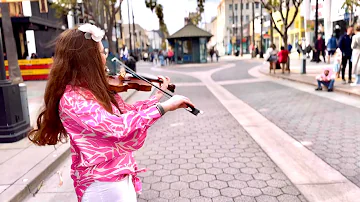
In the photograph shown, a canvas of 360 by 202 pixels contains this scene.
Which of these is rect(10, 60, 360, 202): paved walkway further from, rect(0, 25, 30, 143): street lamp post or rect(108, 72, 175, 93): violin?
rect(0, 25, 30, 143): street lamp post

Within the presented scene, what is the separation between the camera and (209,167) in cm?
434

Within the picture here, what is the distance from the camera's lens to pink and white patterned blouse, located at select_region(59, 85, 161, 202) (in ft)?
5.15

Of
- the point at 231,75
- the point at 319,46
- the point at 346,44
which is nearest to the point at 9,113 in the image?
the point at 346,44

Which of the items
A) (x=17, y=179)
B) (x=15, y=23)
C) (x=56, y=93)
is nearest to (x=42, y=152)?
(x=17, y=179)

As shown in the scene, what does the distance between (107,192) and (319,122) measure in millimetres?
5783

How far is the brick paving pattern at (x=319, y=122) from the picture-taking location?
14.8 feet

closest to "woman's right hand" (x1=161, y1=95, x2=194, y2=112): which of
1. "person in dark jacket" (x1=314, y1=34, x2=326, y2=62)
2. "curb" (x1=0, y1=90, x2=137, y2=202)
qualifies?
"curb" (x1=0, y1=90, x2=137, y2=202)

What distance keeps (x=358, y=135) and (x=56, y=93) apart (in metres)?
5.31

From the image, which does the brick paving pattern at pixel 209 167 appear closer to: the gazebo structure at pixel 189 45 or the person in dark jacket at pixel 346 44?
the person in dark jacket at pixel 346 44

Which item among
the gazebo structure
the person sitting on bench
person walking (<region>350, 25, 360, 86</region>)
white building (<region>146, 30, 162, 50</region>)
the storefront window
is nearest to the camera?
person walking (<region>350, 25, 360, 86</region>)

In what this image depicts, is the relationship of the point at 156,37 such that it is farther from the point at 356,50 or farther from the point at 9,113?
the point at 9,113

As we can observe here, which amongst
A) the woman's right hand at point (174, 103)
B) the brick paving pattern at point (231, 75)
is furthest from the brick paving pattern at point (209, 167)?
the brick paving pattern at point (231, 75)

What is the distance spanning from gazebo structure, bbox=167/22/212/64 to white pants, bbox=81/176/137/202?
104 feet

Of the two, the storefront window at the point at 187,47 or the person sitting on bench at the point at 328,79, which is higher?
the storefront window at the point at 187,47
